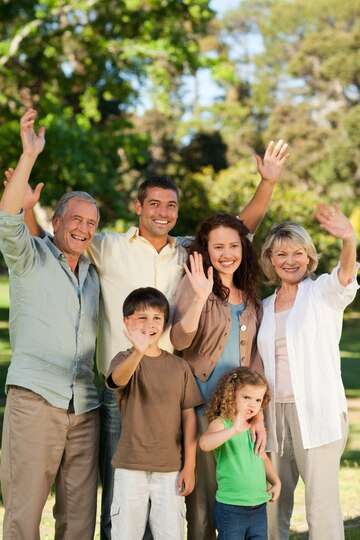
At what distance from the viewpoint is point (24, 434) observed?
4762 mm

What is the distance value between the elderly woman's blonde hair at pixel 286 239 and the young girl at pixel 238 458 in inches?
28.1

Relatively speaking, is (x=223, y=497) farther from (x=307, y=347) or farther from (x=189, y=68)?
(x=189, y=68)

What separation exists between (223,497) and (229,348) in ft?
2.59

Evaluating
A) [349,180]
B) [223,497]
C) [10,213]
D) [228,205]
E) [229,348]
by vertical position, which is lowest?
[223,497]

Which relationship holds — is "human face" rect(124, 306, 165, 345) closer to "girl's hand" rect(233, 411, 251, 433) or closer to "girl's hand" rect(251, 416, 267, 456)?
"girl's hand" rect(233, 411, 251, 433)

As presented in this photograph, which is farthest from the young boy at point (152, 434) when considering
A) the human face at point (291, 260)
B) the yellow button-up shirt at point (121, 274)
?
the human face at point (291, 260)

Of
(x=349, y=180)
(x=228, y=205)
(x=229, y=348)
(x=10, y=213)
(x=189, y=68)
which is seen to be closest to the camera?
(x=10, y=213)

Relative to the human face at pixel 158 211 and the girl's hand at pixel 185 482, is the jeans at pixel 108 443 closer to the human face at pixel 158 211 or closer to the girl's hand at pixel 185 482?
the girl's hand at pixel 185 482

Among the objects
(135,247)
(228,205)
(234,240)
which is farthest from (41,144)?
(228,205)

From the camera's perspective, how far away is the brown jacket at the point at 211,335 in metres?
4.91

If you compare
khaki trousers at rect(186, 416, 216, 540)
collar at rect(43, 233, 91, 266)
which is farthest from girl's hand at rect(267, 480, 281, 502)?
collar at rect(43, 233, 91, 266)

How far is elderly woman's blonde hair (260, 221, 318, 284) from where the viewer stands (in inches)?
196

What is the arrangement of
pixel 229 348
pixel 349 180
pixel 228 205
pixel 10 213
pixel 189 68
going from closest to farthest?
pixel 10 213
pixel 229 348
pixel 189 68
pixel 228 205
pixel 349 180

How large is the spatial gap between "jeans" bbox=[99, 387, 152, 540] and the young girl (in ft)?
2.10
